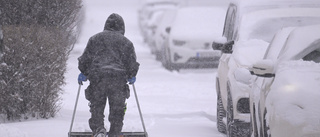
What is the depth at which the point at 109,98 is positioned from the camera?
8.10m

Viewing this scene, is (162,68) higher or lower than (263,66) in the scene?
lower

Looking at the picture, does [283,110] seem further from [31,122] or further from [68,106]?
[68,106]

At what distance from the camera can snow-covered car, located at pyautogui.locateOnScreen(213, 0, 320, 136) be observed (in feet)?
27.7

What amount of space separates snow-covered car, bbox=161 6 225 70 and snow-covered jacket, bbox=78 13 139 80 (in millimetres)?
11110

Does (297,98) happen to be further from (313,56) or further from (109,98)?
(109,98)

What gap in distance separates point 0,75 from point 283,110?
200 inches

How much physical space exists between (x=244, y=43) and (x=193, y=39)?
33.3 ft

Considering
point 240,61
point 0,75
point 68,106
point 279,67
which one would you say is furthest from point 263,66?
point 68,106

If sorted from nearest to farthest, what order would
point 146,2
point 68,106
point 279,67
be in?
point 279,67
point 68,106
point 146,2

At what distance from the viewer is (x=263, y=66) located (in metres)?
6.37

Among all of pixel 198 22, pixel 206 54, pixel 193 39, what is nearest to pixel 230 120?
pixel 206 54

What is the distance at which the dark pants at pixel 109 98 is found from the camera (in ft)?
26.2

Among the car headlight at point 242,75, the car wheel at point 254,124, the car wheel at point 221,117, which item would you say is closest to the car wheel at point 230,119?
the car headlight at point 242,75

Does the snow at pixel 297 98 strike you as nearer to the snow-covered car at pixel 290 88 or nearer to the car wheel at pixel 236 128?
the snow-covered car at pixel 290 88
